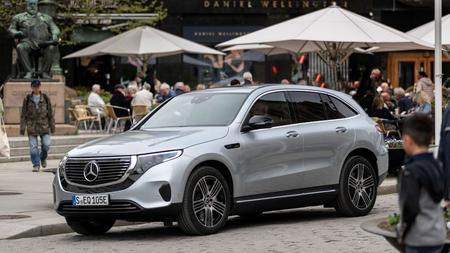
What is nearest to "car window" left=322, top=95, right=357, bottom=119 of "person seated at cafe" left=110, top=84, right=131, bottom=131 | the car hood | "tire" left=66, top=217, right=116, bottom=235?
the car hood

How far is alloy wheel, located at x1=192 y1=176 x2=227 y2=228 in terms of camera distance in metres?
12.3

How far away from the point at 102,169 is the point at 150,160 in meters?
0.56

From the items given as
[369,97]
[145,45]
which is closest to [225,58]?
[145,45]

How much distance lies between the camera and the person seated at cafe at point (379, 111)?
20.7 meters

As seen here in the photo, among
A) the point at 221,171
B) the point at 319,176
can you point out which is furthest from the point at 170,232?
the point at 319,176

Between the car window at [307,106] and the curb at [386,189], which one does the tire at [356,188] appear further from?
the curb at [386,189]

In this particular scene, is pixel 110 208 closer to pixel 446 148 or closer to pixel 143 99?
pixel 446 148

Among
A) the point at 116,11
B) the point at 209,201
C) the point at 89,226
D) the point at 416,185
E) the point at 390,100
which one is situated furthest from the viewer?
the point at 116,11

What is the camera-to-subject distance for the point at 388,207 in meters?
15.5

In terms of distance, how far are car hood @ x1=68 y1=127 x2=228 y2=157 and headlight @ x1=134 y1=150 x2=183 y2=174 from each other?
6 centimetres

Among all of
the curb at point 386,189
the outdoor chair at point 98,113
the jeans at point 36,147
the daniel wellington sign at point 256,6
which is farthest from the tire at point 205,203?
the daniel wellington sign at point 256,6

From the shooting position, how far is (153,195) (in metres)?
11.9

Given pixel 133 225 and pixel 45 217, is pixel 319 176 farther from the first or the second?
pixel 45 217

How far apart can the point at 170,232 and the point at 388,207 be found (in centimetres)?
374
